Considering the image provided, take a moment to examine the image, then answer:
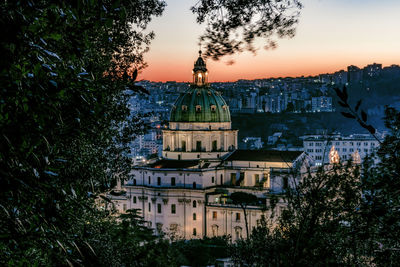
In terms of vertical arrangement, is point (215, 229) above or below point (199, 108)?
below

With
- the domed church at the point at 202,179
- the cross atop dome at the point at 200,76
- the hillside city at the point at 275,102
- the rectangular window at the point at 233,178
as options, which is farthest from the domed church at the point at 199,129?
the hillside city at the point at 275,102

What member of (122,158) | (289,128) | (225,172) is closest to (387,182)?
(122,158)

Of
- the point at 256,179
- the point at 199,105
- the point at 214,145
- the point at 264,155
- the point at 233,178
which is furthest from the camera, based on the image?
the point at 199,105

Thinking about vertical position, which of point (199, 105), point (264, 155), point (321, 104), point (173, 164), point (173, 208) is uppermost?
point (199, 105)

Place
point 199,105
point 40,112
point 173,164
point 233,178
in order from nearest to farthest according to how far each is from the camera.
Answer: point 40,112
point 173,164
point 233,178
point 199,105

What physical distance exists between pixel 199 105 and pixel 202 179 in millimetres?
10308

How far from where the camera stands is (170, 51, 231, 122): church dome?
5525 cm

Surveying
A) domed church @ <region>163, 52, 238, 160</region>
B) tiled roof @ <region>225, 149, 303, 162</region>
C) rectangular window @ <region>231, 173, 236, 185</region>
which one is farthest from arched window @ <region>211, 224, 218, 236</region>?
domed church @ <region>163, 52, 238, 160</region>

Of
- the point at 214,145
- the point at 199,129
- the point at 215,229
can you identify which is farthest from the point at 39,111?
the point at 199,129

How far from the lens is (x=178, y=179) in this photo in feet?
162

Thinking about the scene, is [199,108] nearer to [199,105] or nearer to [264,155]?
[199,105]

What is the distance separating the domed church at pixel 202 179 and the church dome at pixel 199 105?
108mm

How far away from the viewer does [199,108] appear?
55.5 m

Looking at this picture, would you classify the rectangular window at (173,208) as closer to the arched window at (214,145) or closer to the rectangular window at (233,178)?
the rectangular window at (233,178)
